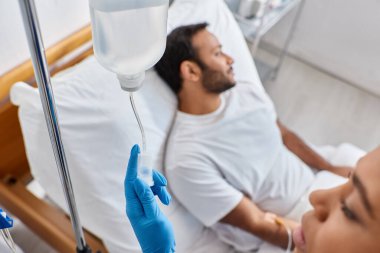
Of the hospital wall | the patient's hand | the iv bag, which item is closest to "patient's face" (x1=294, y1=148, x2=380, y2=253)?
the iv bag

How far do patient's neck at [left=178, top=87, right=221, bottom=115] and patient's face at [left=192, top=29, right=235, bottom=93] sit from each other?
26mm

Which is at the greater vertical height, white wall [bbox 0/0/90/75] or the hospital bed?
white wall [bbox 0/0/90/75]

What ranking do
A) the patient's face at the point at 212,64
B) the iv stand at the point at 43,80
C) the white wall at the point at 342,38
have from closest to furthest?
1. the iv stand at the point at 43,80
2. the patient's face at the point at 212,64
3. the white wall at the point at 342,38

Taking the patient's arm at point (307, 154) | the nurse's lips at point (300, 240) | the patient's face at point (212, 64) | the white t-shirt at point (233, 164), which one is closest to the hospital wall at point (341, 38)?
the patient's arm at point (307, 154)

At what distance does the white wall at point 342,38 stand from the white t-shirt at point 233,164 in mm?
1025

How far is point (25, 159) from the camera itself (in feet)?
3.96

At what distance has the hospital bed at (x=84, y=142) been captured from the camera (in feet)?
3.14

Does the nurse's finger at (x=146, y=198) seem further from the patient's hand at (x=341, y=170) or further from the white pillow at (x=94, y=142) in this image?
the patient's hand at (x=341, y=170)

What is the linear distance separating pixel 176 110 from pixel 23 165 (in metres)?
0.53

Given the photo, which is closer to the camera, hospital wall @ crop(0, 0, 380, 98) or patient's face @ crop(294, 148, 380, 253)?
patient's face @ crop(294, 148, 380, 253)

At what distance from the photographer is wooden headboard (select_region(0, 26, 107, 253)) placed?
0.99 metres

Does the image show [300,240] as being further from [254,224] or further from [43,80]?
[43,80]

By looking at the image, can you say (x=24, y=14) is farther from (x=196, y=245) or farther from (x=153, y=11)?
(x=196, y=245)

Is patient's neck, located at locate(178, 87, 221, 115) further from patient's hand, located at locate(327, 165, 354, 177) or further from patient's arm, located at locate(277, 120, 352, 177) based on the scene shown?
patient's hand, located at locate(327, 165, 354, 177)
